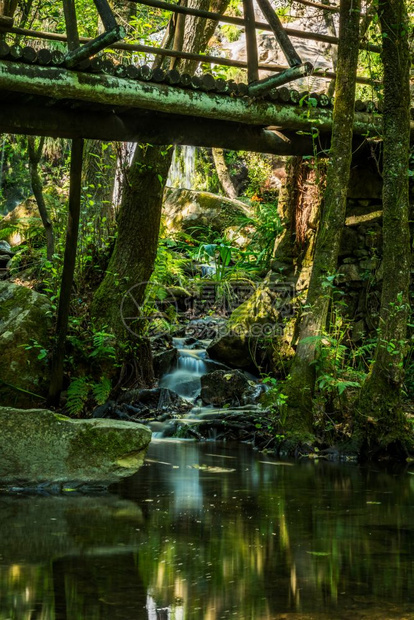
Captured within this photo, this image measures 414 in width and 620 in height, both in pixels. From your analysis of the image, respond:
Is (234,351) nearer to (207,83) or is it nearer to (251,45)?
(207,83)

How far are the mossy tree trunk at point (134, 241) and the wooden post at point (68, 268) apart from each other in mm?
1155

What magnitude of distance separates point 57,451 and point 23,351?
12.5 feet

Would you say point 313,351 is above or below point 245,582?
above

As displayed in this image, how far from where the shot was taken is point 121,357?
32.7ft

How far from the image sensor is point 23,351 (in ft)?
30.1

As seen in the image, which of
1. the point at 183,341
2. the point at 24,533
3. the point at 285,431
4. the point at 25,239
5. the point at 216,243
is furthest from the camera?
the point at 216,243

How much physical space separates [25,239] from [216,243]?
4184 mm

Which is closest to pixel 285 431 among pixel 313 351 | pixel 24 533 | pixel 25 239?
pixel 313 351

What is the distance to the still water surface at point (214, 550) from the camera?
10.1ft

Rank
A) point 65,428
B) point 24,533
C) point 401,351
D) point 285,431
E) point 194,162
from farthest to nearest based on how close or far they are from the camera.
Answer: point 194,162 < point 285,431 < point 401,351 < point 65,428 < point 24,533

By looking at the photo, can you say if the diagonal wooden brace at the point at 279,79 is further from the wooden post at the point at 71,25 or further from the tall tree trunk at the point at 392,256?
the wooden post at the point at 71,25

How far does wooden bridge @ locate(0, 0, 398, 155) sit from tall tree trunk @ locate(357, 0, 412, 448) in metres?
0.87

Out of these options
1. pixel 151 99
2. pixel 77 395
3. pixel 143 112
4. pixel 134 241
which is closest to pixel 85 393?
pixel 77 395

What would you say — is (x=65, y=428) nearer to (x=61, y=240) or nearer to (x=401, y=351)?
(x=401, y=351)
